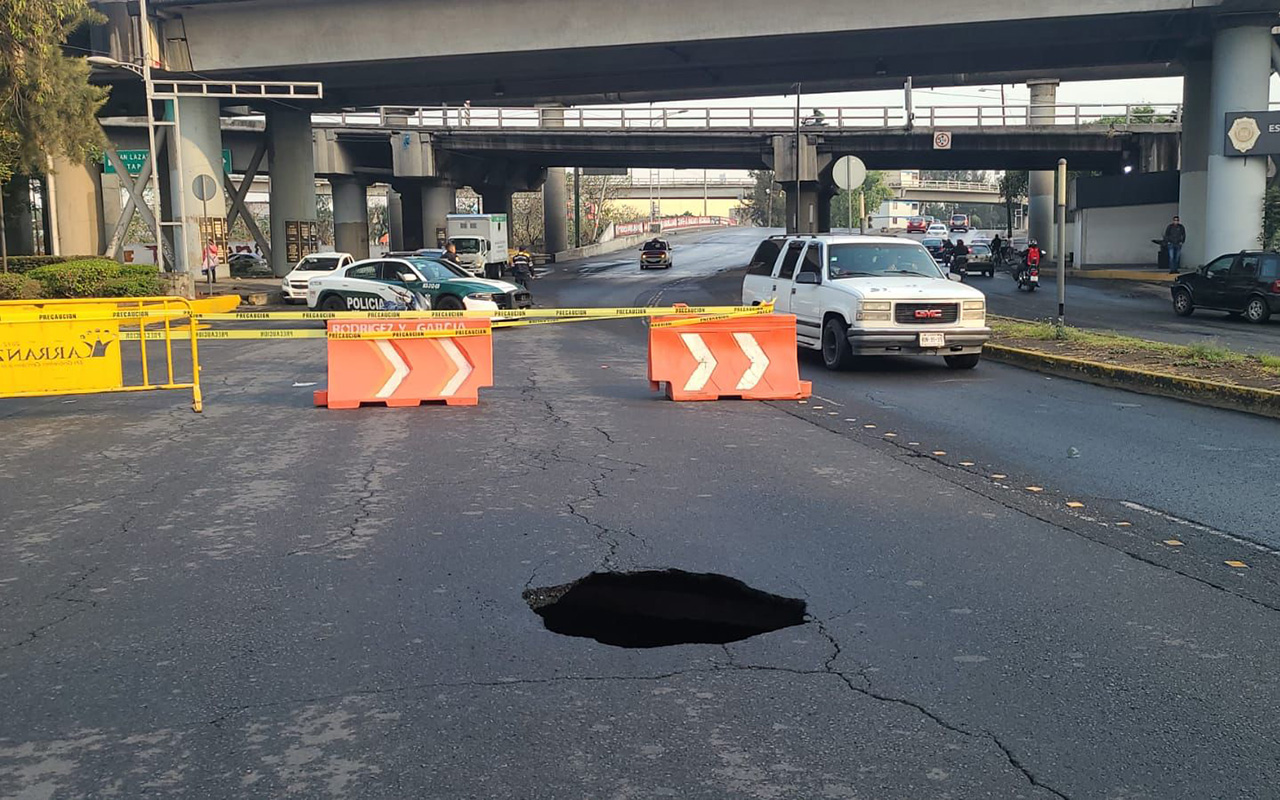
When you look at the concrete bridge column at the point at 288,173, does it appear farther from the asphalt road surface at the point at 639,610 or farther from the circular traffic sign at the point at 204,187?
the asphalt road surface at the point at 639,610

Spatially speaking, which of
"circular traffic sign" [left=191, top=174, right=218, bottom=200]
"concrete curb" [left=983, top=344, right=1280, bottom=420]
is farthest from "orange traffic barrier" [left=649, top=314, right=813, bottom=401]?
"circular traffic sign" [left=191, top=174, right=218, bottom=200]

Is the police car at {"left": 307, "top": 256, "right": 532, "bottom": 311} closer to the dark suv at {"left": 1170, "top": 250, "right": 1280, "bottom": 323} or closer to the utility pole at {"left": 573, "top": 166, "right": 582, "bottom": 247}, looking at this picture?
the dark suv at {"left": 1170, "top": 250, "right": 1280, "bottom": 323}

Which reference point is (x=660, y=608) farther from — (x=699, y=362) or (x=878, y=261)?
(x=878, y=261)

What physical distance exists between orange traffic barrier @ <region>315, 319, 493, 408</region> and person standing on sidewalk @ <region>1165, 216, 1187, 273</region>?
33026mm

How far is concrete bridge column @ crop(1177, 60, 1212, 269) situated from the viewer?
4012cm

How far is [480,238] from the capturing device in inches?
1896

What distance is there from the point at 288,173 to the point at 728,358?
3584 cm

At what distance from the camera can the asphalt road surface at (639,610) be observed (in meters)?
4.23

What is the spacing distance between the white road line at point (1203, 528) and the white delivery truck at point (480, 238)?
124 feet

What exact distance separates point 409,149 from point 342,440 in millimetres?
53651

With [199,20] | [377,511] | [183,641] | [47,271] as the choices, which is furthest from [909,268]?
[199,20]

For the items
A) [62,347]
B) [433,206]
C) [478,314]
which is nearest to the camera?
[62,347]

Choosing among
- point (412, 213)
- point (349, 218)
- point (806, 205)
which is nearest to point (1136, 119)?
point (806, 205)

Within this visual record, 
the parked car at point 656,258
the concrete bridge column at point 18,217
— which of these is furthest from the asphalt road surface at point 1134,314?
the concrete bridge column at point 18,217
